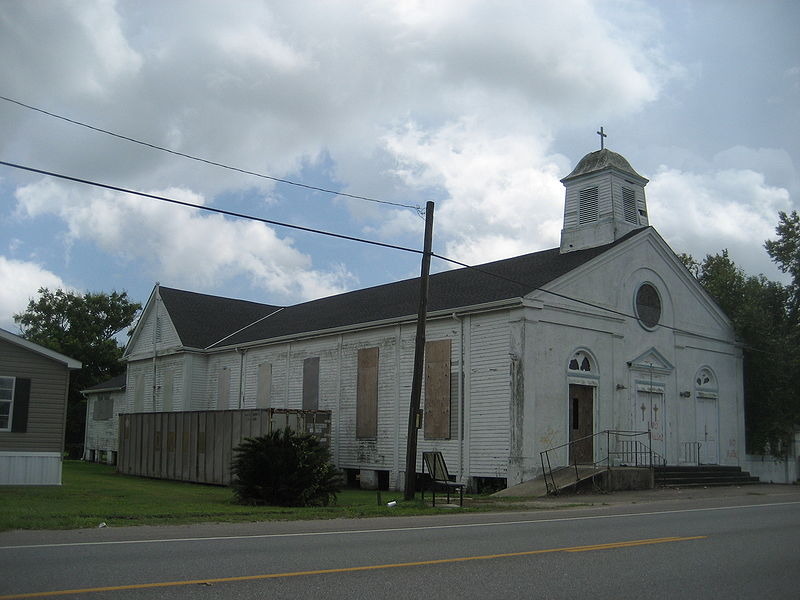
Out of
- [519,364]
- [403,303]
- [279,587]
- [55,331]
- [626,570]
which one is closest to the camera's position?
[279,587]

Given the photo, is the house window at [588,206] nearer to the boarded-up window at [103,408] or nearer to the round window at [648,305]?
the round window at [648,305]

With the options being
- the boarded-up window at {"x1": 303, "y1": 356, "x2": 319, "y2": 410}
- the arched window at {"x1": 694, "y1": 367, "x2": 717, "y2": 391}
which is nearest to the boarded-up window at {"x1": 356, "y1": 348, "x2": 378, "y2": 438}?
the boarded-up window at {"x1": 303, "y1": 356, "x2": 319, "y2": 410}

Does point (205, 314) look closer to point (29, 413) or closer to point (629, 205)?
point (29, 413)

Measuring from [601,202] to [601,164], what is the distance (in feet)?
4.95

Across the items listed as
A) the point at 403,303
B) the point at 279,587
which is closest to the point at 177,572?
the point at 279,587

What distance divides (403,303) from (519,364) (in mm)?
7787

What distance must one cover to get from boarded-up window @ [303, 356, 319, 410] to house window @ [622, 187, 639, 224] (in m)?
13.0

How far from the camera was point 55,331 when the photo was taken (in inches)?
2520

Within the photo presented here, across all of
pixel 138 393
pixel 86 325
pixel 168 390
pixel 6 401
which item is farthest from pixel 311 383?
pixel 86 325

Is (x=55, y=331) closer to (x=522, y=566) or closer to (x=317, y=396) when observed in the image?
(x=317, y=396)

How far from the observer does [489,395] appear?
25.2 m

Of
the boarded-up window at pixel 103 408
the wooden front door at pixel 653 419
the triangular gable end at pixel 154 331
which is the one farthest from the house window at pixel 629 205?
the boarded-up window at pixel 103 408

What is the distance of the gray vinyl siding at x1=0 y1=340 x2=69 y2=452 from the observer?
22250mm

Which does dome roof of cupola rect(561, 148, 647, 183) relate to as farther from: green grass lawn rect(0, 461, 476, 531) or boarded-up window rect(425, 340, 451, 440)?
green grass lawn rect(0, 461, 476, 531)
